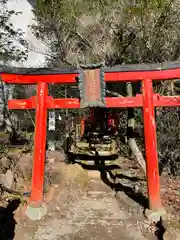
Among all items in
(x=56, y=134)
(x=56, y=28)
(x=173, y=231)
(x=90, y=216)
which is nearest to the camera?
(x=173, y=231)

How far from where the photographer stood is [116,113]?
17375mm

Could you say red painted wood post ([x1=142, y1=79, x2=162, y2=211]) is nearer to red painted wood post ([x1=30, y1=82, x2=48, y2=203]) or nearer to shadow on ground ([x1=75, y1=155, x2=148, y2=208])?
shadow on ground ([x1=75, y1=155, x2=148, y2=208])

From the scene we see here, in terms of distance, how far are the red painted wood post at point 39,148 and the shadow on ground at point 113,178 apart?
8.85ft

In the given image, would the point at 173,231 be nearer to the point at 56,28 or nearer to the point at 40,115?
the point at 40,115

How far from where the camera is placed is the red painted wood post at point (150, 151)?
23.2 ft

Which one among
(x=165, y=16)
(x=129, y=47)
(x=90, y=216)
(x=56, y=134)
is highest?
(x=165, y=16)

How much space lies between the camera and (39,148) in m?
7.57

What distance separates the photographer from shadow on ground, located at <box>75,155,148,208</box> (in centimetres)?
A: 820

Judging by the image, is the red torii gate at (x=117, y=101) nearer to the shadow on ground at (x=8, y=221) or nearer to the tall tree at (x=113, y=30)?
the shadow on ground at (x=8, y=221)

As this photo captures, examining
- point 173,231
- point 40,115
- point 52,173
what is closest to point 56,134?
point 52,173

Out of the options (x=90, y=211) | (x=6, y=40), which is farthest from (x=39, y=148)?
(x=6, y=40)

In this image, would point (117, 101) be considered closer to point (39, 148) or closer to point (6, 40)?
point (39, 148)

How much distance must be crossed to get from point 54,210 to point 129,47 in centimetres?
597

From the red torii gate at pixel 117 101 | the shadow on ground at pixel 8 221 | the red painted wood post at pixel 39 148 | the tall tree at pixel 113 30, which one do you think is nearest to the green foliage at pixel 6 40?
the tall tree at pixel 113 30
